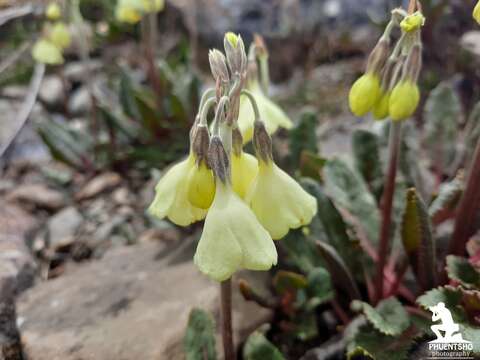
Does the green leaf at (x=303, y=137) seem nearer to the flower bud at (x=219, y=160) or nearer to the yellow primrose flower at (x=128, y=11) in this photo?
the flower bud at (x=219, y=160)

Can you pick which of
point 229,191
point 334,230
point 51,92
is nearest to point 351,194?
point 334,230

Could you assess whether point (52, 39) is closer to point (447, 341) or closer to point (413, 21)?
point (413, 21)

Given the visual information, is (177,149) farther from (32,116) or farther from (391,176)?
(391,176)

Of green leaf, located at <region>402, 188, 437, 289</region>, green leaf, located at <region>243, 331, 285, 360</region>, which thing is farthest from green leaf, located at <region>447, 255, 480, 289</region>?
green leaf, located at <region>243, 331, 285, 360</region>

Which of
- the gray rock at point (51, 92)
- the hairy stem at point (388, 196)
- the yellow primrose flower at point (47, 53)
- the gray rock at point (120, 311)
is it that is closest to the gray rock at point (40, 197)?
the yellow primrose flower at point (47, 53)

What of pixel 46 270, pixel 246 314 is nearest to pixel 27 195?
pixel 46 270
